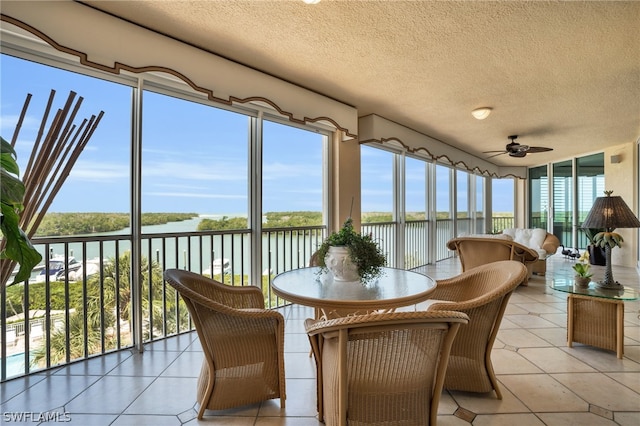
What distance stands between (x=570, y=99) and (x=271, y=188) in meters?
3.69

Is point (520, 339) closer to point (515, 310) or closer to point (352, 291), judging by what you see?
point (515, 310)

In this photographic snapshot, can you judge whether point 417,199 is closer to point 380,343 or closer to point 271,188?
point 271,188

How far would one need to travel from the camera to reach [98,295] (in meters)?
2.46

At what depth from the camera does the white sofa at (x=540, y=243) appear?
5.06 metres

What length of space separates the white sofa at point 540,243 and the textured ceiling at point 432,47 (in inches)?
85.9

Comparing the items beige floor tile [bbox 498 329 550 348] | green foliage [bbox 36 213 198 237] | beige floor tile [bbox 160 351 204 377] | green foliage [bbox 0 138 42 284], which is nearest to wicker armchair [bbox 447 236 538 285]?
beige floor tile [bbox 498 329 550 348]

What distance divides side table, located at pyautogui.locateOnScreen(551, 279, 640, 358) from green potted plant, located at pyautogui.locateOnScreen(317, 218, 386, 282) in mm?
1702

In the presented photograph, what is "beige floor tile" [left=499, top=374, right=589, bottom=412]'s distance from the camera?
5.64 feet

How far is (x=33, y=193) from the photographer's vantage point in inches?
74.2

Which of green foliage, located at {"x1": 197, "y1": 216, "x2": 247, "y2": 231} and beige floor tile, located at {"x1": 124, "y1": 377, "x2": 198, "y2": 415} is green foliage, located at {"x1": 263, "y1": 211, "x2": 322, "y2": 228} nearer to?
green foliage, located at {"x1": 197, "y1": 216, "x2": 247, "y2": 231}

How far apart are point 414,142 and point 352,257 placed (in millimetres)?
3723

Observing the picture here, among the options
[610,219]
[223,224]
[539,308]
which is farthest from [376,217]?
[610,219]

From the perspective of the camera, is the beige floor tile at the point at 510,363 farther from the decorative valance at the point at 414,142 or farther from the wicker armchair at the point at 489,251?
the decorative valance at the point at 414,142

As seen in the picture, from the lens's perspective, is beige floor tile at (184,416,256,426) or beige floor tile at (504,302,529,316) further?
beige floor tile at (504,302,529,316)
